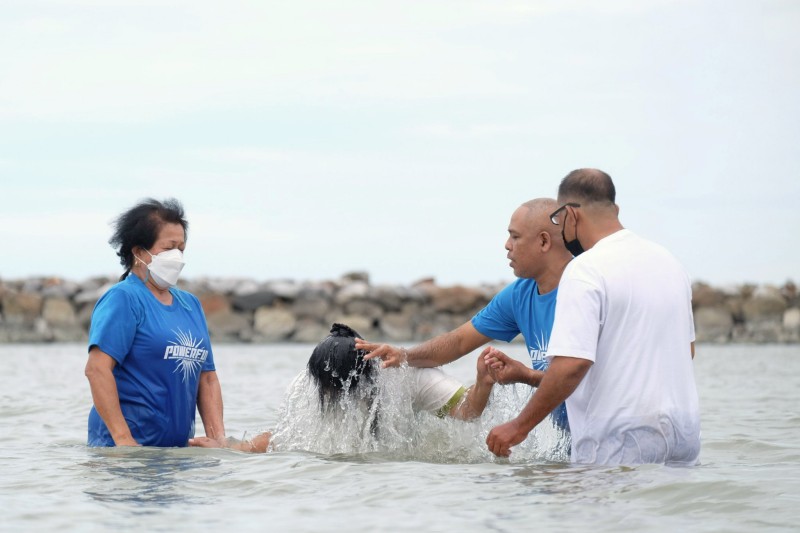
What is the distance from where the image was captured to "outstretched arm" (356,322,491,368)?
6.18 meters

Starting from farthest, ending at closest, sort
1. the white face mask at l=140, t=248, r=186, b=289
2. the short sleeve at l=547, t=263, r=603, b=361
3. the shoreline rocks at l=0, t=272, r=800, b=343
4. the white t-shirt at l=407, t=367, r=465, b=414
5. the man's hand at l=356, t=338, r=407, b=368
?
the shoreline rocks at l=0, t=272, r=800, b=343, the white t-shirt at l=407, t=367, r=465, b=414, the man's hand at l=356, t=338, r=407, b=368, the white face mask at l=140, t=248, r=186, b=289, the short sleeve at l=547, t=263, r=603, b=361

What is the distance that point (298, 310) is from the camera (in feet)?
76.0

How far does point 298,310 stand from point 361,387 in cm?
1698

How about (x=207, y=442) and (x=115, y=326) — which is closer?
(x=115, y=326)

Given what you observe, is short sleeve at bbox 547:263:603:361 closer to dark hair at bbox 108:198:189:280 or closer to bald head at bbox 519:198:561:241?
bald head at bbox 519:198:561:241

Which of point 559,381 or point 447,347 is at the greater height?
point 447,347

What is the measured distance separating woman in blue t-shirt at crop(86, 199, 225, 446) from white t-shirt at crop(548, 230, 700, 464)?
89.4 inches

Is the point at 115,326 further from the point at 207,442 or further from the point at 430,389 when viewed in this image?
the point at 430,389

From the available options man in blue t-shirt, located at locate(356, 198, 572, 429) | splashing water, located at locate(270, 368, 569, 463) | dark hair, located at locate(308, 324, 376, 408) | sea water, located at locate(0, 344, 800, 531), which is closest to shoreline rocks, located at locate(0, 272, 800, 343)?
sea water, located at locate(0, 344, 800, 531)

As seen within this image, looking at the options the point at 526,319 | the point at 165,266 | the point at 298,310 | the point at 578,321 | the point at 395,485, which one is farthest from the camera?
the point at 298,310

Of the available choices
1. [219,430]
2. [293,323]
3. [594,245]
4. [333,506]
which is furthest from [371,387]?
[293,323]

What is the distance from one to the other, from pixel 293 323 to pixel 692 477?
719 inches

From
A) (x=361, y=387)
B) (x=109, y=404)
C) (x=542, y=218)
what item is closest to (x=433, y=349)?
(x=361, y=387)

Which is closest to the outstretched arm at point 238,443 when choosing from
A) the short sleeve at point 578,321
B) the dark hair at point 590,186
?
the short sleeve at point 578,321
